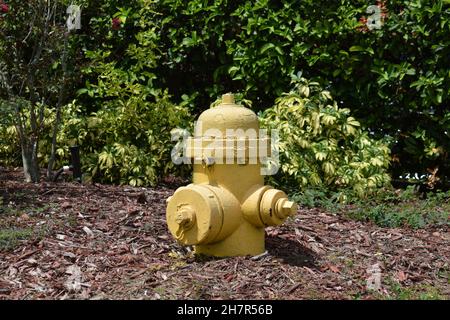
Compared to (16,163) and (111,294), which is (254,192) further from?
(16,163)

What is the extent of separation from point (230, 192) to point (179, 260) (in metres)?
0.51

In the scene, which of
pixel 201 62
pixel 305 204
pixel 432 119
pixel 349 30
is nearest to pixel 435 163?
pixel 432 119

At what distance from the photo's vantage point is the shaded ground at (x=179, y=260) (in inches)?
154

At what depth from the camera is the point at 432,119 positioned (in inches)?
296

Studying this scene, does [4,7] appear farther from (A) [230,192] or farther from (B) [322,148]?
(A) [230,192]

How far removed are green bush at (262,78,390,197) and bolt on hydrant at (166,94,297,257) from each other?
7.35ft

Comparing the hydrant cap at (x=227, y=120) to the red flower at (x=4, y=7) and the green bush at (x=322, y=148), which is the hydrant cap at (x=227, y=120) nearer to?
the green bush at (x=322, y=148)

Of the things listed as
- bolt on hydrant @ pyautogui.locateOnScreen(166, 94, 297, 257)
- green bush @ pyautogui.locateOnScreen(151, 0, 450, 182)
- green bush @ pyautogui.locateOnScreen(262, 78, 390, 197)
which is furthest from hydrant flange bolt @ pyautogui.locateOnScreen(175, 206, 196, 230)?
green bush @ pyautogui.locateOnScreen(151, 0, 450, 182)

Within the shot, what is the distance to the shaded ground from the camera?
3910 millimetres

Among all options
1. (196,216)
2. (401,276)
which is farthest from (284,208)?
(401,276)

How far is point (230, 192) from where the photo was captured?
4293mm

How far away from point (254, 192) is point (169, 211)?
507 millimetres

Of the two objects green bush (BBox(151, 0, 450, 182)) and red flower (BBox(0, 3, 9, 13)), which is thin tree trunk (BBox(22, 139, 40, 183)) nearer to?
red flower (BBox(0, 3, 9, 13))

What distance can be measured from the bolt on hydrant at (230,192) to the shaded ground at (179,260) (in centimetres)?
14
